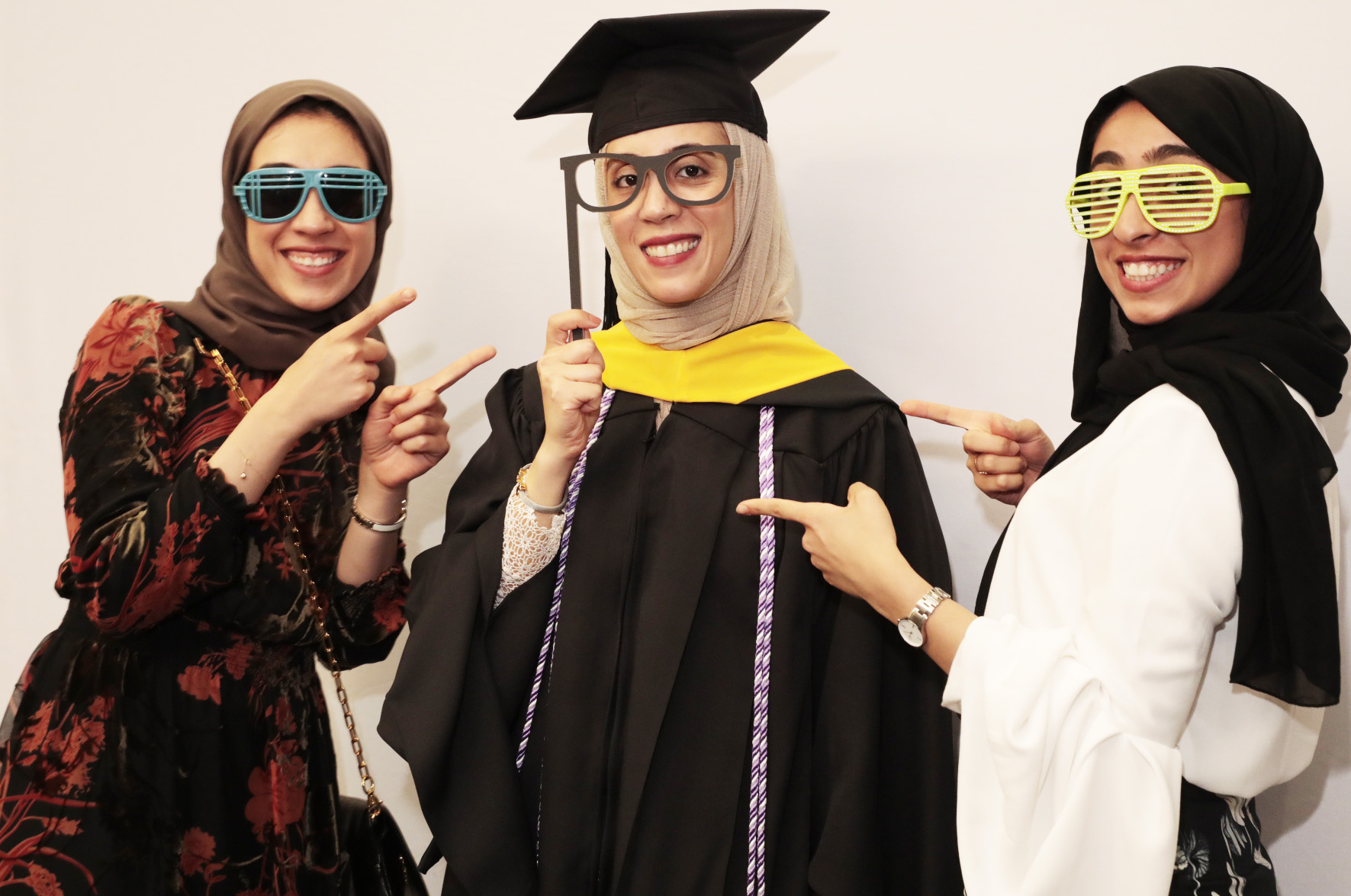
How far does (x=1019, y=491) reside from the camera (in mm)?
1906

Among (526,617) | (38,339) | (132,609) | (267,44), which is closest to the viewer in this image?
(132,609)

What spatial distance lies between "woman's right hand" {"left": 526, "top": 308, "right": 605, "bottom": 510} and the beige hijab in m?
0.22

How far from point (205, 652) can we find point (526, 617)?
0.63 metres

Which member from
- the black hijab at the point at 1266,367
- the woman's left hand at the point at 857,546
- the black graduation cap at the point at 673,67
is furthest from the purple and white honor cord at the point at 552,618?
the black hijab at the point at 1266,367

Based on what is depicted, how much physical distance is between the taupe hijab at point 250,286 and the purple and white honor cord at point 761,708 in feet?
3.27

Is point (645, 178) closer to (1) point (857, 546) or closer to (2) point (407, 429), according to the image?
(2) point (407, 429)

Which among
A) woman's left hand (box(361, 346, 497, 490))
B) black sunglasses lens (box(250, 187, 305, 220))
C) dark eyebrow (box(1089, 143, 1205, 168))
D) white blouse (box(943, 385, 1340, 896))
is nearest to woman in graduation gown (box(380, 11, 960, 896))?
woman's left hand (box(361, 346, 497, 490))

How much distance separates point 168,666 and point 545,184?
61.1 inches

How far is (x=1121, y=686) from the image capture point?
1.32 meters

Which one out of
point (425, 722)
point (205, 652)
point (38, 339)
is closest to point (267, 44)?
point (38, 339)

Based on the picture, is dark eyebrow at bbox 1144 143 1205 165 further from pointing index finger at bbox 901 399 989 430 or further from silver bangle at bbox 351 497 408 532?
silver bangle at bbox 351 497 408 532

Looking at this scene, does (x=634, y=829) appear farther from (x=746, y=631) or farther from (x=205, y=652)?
(x=205, y=652)

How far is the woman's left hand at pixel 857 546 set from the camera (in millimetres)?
1589

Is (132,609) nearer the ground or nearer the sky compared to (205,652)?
nearer the sky
